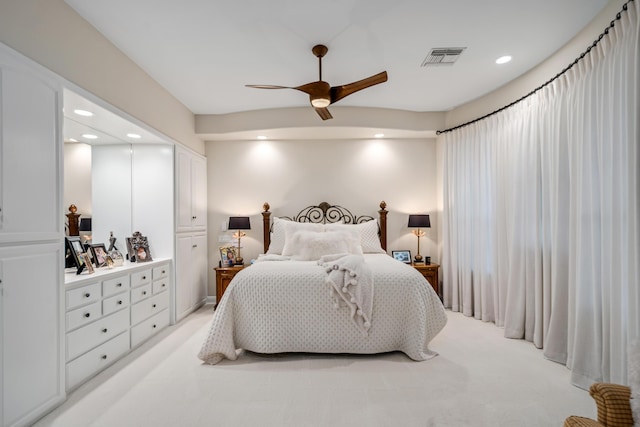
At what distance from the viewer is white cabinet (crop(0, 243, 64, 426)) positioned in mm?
1723

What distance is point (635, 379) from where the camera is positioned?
125 centimetres

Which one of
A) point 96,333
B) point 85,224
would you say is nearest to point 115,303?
point 96,333

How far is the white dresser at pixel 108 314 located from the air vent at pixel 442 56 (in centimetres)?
345

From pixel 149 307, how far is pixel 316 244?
188cm

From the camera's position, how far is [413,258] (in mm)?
4730

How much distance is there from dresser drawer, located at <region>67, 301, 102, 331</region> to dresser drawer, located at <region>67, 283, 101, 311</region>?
37 millimetres

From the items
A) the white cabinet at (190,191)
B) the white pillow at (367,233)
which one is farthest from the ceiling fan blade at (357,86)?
the white cabinet at (190,191)

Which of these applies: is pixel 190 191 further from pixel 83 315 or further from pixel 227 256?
pixel 83 315

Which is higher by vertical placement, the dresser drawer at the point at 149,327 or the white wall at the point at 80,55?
the white wall at the point at 80,55

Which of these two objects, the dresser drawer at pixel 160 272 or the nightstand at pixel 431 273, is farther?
the nightstand at pixel 431 273

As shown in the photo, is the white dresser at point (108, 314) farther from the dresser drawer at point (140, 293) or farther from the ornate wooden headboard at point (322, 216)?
the ornate wooden headboard at point (322, 216)

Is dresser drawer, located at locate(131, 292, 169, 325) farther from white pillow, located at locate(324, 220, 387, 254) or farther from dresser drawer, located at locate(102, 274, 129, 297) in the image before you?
white pillow, located at locate(324, 220, 387, 254)

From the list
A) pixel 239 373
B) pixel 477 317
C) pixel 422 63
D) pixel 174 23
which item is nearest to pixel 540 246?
pixel 477 317

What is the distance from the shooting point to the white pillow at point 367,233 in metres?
4.19
